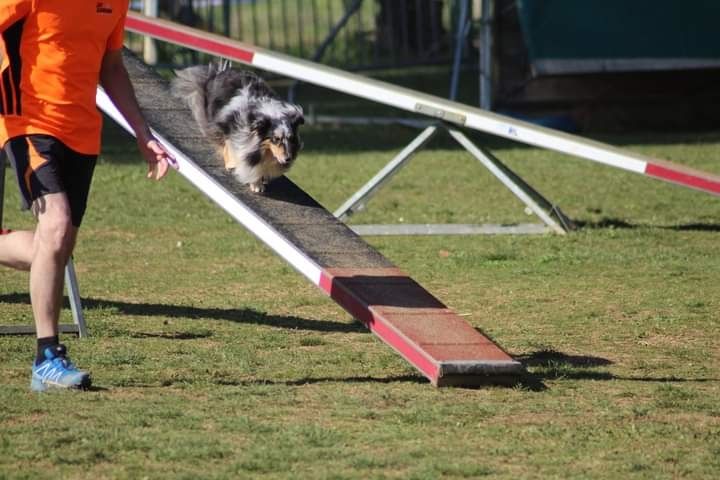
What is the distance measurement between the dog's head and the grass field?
90cm

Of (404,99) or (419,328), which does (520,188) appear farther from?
(419,328)

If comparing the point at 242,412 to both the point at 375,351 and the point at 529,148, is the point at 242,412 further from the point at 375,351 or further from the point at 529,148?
the point at 529,148

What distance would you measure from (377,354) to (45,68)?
2087 mm

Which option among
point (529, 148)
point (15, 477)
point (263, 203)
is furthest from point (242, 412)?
point (529, 148)

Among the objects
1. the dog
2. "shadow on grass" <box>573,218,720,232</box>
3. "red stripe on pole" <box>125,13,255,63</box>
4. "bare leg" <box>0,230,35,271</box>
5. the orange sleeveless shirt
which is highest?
the orange sleeveless shirt

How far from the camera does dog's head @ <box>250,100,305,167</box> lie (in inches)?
276

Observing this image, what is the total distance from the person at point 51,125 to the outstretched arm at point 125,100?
0.25 m

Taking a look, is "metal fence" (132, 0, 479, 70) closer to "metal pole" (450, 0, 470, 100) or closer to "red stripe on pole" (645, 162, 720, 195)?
"metal pole" (450, 0, 470, 100)

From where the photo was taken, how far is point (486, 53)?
54.5 ft

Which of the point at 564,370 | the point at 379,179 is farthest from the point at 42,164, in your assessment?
the point at 379,179

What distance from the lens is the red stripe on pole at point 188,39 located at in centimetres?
929

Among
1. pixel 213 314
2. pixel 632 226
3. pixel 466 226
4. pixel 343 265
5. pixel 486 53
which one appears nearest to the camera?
pixel 343 265

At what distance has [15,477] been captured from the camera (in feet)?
14.0

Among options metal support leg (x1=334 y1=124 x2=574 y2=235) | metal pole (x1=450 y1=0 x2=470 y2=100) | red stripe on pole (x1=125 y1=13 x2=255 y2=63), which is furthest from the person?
metal pole (x1=450 y1=0 x2=470 y2=100)
